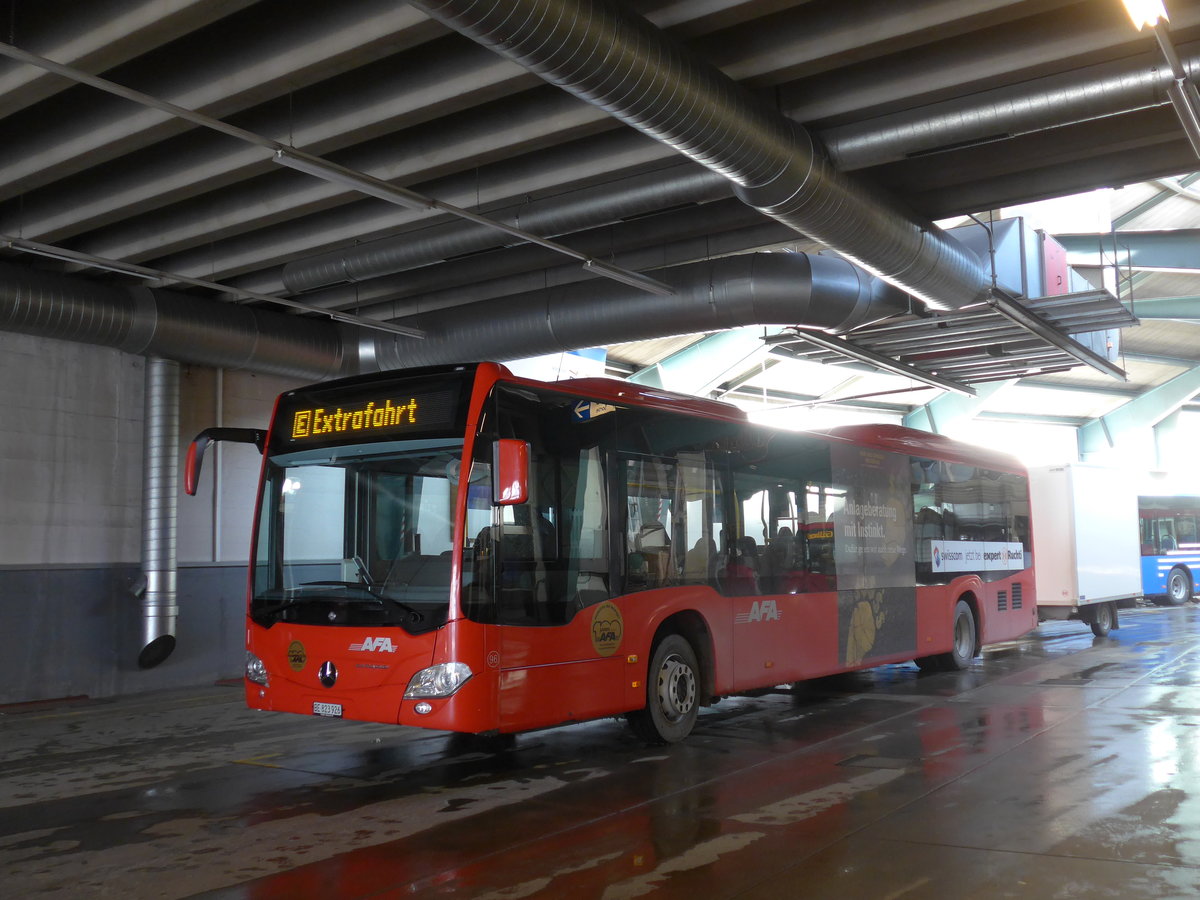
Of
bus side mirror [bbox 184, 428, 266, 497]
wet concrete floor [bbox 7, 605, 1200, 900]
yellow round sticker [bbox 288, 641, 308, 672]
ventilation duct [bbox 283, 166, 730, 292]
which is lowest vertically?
wet concrete floor [bbox 7, 605, 1200, 900]

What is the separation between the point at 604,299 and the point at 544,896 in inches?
350

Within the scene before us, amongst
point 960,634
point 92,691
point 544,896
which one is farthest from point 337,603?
point 960,634

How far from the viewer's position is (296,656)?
25.0ft

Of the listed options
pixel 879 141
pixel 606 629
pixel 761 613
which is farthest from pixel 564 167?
pixel 761 613

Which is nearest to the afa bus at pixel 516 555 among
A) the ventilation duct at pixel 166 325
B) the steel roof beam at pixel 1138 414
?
the ventilation duct at pixel 166 325

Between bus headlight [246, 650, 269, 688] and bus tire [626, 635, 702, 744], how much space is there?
2989mm

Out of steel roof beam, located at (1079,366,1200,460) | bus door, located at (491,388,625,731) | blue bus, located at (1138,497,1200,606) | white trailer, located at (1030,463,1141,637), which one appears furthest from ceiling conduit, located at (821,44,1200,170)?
steel roof beam, located at (1079,366,1200,460)

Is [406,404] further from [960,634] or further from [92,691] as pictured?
[960,634]

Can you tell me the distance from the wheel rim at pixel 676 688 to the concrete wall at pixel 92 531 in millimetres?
7934

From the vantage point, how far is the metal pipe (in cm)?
1320

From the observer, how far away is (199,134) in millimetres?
9531

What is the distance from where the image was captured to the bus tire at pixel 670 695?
343 inches

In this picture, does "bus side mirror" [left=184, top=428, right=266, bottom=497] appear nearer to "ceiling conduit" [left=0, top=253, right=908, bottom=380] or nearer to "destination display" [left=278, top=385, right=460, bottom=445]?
"destination display" [left=278, top=385, right=460, bottom=445]

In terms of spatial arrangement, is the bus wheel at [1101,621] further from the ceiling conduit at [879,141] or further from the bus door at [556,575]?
the bus door at [556,575]
